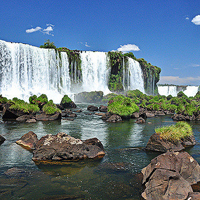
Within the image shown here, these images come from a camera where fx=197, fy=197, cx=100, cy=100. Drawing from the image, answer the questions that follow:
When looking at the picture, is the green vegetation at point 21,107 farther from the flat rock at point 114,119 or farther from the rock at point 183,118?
the rock at point 183,118

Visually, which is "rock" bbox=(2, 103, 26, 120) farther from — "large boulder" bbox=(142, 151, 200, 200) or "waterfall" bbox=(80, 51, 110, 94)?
"waterfall" bbox=(80, 51, 110, 94)

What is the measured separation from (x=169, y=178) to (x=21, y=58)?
52700 mm

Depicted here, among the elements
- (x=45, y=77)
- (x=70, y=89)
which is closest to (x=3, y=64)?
(x=45, y=77)

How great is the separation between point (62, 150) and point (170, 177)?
19.5 ft

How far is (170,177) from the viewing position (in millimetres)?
6812

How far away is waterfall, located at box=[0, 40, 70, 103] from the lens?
50.1m

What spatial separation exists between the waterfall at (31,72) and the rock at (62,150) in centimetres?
3938

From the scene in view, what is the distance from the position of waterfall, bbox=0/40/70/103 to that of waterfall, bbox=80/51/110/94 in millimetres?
8561

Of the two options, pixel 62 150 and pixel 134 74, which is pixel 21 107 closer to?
pixel 62 150

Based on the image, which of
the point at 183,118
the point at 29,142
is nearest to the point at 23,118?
the point at 29,142

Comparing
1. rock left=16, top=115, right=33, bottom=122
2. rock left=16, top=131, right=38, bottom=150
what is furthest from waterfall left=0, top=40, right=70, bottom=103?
rock left=16, top=131, right=38, bottom=150

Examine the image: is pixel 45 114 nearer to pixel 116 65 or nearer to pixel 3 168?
pixel 3 168

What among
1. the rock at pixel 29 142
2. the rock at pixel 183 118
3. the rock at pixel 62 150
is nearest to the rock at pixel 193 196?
the rock at pixel 62 150

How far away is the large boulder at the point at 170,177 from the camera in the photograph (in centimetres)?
649
